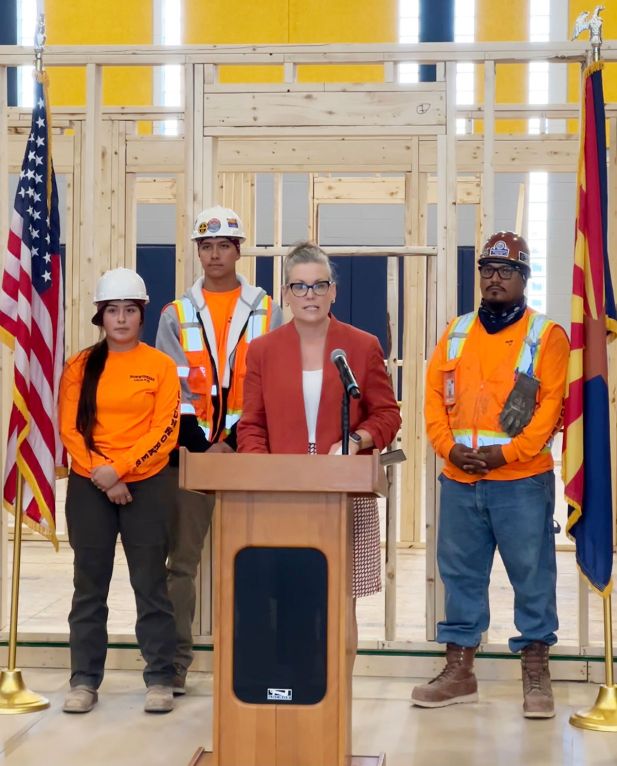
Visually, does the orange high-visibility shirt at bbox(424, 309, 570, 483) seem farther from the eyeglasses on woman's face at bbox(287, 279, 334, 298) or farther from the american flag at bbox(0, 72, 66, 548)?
the american flag at bbox(0, 72, 66, 548)

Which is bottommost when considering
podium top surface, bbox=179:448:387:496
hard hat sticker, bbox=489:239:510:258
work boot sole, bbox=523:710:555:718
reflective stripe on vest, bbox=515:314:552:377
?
work boot sole, bbox=523:710:555:718

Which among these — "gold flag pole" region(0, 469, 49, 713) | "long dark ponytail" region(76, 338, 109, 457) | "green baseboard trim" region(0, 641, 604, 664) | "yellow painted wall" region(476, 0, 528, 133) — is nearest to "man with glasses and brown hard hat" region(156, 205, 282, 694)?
"long dark ponytail" region(76, 338, 109, 457)

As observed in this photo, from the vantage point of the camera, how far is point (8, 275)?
4793 mm

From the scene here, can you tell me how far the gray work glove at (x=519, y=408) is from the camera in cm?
451

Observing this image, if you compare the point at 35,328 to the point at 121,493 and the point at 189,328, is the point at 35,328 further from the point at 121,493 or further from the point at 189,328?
the point at 121,493

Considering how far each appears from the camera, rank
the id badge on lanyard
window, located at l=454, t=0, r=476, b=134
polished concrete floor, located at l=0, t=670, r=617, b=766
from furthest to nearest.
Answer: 1. window, located at l=454, t=0, r=476, b=134
2. the id badge on lanyard
3. polished concrete floor, located at l=0, t=670, r=617, b=766

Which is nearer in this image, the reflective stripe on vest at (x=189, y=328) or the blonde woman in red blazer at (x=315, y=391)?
the blonde woman in red blazer at (x=315, y=391)

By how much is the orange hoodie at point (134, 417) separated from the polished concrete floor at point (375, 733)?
2.87 feet

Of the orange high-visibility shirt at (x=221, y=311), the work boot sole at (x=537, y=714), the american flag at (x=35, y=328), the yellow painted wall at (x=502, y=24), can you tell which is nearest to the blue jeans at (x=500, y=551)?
the work boot sole at (x=537, y=714)

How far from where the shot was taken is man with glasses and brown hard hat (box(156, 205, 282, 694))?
4781 mm

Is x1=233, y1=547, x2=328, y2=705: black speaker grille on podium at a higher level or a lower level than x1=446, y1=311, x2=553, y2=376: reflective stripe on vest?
lower

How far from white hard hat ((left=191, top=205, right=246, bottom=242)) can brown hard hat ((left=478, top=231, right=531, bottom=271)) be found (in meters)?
0.95

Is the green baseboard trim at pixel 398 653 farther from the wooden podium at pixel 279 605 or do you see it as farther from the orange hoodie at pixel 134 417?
the wooden podium at pixel 279 605

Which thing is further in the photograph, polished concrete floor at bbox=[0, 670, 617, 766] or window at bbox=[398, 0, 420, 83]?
window at bbox=[398, 0, 420, 83]
